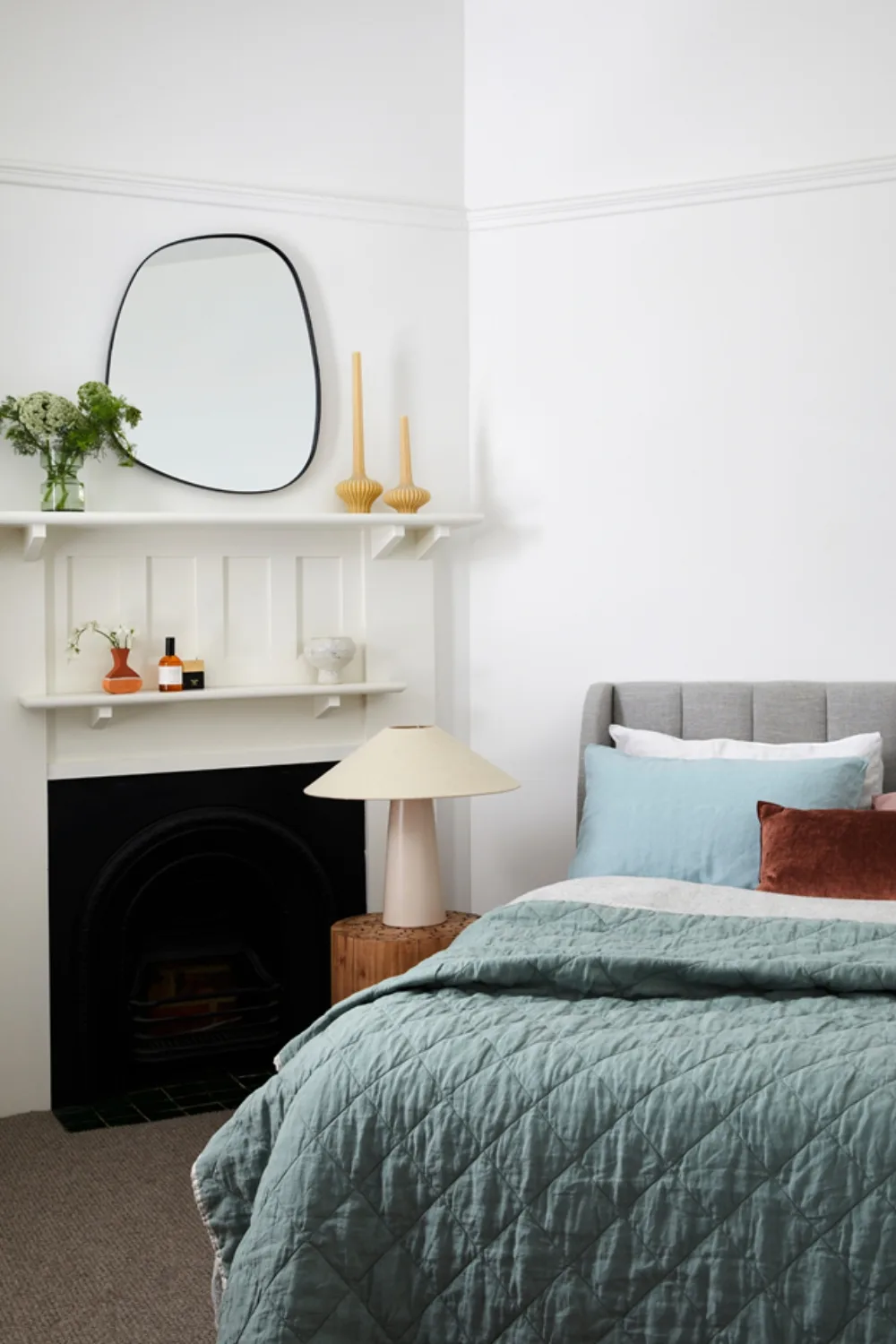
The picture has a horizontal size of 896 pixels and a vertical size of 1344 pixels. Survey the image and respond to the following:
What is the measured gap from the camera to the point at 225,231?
3.92 metres

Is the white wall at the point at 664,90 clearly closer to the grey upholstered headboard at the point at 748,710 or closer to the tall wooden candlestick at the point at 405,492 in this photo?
the tall wooden candlestick at the point at 405,492

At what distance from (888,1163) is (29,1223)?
2019mm

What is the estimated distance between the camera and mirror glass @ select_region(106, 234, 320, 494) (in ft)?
12.4

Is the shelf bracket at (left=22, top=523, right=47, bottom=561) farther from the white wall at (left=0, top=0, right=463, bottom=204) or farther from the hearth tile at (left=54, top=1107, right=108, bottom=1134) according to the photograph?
the hearth tile at (left=54, top=1107, right=108, bottom=1134)

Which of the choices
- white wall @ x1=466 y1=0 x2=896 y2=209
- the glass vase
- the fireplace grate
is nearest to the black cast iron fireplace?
the fireplace grate

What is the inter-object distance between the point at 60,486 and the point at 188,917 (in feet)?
4.48

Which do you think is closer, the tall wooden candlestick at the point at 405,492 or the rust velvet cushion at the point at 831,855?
the rust velvet cushion at the point at 831,855

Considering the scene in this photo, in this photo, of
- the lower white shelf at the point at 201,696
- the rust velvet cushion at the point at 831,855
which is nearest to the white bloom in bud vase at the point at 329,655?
the lower white shelf at the point at 201,696

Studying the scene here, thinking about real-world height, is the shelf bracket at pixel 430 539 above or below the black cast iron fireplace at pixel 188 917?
above

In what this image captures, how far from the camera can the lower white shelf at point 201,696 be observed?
11.8 ft

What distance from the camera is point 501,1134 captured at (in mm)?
1916

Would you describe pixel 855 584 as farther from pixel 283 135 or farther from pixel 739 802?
pixel 283 135

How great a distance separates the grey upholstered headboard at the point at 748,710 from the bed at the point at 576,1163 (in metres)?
1.67

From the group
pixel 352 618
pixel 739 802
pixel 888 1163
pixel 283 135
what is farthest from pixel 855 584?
pixel 888 1163
